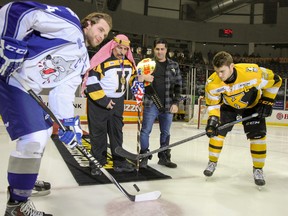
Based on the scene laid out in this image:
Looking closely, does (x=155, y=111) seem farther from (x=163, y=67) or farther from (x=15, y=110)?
(x=15, y=110)

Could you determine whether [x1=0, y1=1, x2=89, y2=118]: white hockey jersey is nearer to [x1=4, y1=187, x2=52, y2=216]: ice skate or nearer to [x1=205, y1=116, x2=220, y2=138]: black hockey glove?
[x1=4, y1=187, x2=52, y2=216]: ice skate

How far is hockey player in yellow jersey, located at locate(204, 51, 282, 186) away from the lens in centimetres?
237

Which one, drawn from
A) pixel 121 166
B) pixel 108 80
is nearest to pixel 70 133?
pixel 108 80

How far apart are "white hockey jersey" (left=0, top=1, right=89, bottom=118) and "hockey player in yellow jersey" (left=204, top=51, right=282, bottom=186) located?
1.23 m

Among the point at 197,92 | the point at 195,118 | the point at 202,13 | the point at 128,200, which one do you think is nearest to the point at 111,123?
the point at 128,200

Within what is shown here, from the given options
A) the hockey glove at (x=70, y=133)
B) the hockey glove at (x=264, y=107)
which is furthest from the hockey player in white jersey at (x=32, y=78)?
the hockey glove at (x=264, y=107)

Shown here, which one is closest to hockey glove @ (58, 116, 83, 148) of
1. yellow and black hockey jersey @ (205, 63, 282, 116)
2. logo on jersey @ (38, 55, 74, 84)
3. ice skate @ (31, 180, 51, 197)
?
logo on jersey @ (38, 55, 74, 84)

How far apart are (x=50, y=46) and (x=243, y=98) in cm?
162

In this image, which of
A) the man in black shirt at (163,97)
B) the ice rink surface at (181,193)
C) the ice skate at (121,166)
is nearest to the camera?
the ice rink surface at (181,193)

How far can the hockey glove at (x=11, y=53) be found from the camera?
4.13 ft

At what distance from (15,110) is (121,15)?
13.2 meters

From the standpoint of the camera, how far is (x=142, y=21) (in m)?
14.5

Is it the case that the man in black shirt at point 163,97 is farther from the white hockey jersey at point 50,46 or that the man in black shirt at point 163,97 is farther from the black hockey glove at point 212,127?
the white hockey jersey at point 50,46

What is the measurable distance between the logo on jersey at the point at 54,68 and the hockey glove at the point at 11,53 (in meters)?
Result: 0.11
